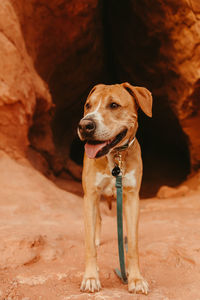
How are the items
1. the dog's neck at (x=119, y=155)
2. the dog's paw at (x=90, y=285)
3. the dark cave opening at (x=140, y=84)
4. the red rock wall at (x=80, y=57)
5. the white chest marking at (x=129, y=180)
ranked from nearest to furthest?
the dog's paw at (x=90, y=285) → the dog's neck at (x=119, y=155) → the white chest marking at (x=129, y=180) → the red rock wall at (x=80, y=57) → the dark cave opening at (x=140, y=84)

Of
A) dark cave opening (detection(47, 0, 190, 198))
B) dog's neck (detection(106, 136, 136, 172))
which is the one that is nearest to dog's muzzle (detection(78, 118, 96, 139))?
dog's neck (detection(106, 136, 136, 172))

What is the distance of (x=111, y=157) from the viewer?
7.75 feet

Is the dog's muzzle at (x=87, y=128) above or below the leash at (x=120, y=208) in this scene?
above

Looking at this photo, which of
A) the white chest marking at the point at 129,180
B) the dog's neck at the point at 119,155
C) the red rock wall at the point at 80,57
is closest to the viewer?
the dog's neck at the point at 119,155

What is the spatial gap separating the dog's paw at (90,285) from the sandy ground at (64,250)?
0.05m

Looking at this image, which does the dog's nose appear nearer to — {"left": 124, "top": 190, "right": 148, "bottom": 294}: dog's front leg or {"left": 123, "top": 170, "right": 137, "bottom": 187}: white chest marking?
{"left": 123, "top": 170, "right": 137, "bottom": 187}: white chest marking

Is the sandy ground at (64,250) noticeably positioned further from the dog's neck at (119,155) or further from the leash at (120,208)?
the dog's neck at (119,155)

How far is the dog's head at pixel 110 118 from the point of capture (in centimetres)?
207

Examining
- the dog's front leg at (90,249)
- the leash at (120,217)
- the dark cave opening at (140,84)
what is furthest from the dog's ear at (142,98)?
the dark cave opening at (140,84)

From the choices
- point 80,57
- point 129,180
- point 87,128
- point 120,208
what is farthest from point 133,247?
point 80,57

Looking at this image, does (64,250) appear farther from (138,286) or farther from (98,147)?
(98,147)

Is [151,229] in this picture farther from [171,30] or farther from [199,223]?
[171,30]

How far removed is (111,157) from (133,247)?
2.45ft

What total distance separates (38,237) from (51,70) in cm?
654
